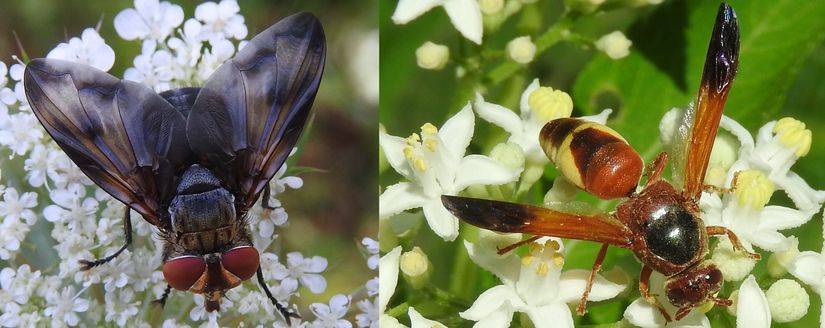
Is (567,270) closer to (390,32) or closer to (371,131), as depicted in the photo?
(371,131)

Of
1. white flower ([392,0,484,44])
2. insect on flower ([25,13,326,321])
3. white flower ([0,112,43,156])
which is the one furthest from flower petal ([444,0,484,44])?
white flower ([0,112,43,156])

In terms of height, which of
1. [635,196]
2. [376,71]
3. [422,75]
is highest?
[376,71]

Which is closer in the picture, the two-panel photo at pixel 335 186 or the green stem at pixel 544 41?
the two-panel photo at pixel 335 186

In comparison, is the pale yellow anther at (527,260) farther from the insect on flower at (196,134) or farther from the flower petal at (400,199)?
the insect on flower at (196,134)

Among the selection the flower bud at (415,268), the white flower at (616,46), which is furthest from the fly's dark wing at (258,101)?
the white flower at (616,46)

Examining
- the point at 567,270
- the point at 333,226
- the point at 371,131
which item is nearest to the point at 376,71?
the point at 371,131

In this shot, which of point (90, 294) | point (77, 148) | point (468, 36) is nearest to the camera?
point (77, 148)

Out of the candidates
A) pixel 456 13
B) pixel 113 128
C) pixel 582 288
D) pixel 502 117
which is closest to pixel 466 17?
pixel 456 13
